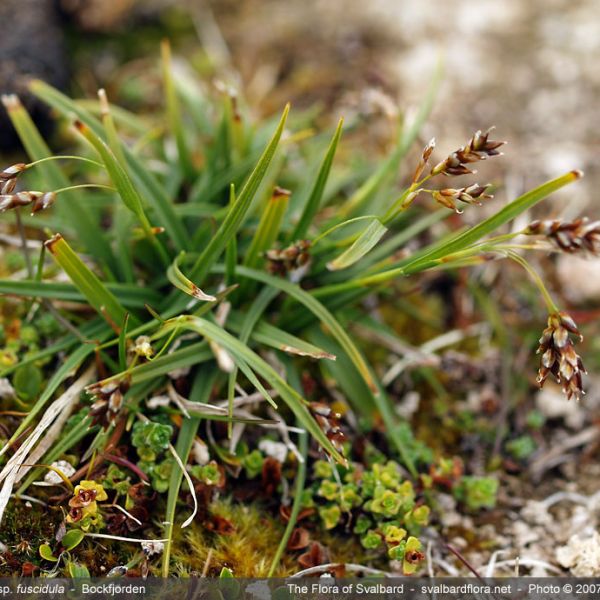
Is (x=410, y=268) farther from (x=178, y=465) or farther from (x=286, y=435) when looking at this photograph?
(x=178, y=465)

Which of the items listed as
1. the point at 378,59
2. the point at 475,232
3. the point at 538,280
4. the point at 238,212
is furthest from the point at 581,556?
the point at 378,59

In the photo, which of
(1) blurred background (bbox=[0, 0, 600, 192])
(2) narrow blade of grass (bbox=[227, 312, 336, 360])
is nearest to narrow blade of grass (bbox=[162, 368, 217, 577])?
(2) narrow blade of grass (bbox=[227, 312, 336, 360])

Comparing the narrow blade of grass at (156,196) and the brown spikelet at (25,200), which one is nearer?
the brown spikelet at (25,200)

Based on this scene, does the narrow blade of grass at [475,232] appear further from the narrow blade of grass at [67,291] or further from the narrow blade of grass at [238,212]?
the narrow blade of grass at [67,291]

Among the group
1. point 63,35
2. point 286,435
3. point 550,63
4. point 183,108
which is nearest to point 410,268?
point 286,435

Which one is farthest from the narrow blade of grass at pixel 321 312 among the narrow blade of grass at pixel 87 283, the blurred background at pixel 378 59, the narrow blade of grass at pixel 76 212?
the blurred background at pixel 378 59
